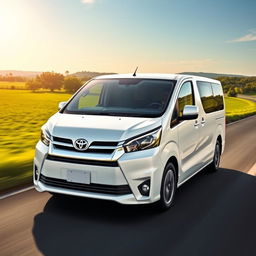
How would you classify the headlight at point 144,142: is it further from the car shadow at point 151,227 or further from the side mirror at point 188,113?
the car shadow at point 151,227

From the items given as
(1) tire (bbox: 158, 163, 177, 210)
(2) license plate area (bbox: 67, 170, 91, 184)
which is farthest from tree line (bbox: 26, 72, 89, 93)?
(2) license plate area (bbox: 67, 170, 91, 184)

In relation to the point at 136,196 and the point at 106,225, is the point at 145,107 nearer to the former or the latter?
the point at 136,196

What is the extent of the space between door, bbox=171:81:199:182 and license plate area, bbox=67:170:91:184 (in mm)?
1423

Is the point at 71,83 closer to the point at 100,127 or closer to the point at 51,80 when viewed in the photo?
the point at 51,80

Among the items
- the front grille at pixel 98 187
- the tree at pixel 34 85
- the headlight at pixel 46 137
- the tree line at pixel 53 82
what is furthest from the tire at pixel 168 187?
the tree at pixel 34 85

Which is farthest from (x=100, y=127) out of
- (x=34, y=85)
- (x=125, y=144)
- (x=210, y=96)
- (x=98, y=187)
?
(x=34, y=85)

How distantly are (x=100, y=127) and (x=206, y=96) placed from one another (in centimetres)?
314

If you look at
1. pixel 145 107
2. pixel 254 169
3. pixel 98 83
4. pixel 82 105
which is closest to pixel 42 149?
pixel 82 105

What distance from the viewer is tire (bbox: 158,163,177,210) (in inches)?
196

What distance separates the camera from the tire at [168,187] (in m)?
4.97

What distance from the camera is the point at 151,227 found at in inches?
180

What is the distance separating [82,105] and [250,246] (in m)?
3.09

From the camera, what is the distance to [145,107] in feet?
18.3

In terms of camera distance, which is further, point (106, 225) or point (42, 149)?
point (42, 149)
